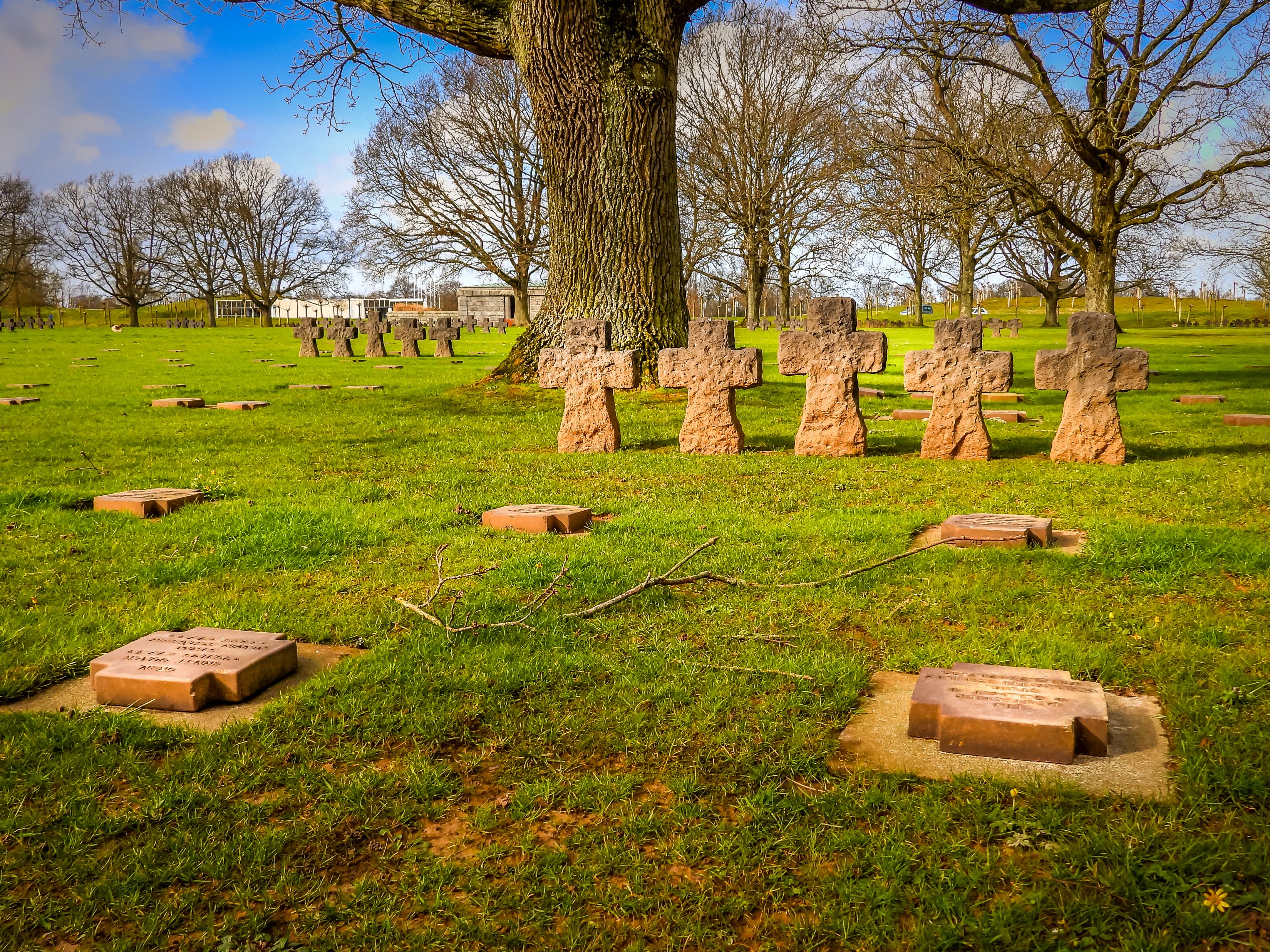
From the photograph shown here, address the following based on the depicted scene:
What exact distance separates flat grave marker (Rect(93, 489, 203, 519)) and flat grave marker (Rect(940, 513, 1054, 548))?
5194 mm

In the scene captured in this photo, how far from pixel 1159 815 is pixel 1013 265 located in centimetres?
4382

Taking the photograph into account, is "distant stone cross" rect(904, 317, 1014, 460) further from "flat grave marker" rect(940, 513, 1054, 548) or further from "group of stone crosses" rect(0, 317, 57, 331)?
"group of stone crosses" rect(0, 317, 57, 331)

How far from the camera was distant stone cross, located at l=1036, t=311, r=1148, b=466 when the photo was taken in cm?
748

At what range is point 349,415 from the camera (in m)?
11.3

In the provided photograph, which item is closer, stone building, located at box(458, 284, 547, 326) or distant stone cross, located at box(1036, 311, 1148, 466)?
distant stone cross, located at box(1036, 311, 1148, 466)

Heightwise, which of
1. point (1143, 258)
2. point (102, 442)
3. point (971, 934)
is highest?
point (1143, 258)

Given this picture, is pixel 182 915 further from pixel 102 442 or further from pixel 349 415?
pixel 349 415

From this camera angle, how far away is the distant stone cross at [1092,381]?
7477 mm

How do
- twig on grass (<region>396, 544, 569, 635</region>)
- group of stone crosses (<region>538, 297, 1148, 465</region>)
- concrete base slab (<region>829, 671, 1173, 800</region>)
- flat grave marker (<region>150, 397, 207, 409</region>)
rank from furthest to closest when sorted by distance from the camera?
flat grave marker (<region>150, 397, 207, 409</region>)
group of stone crosses (<region>538, 297, 1148, 465</region>)
twig on grass (<region>396, 544, 569, 635</region>)
concrete base slab (<region>829, 671, 1173, 800</region>)

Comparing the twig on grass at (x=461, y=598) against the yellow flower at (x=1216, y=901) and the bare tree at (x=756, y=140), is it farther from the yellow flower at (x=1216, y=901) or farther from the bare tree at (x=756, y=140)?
the bare tree at (x=756, y=140)

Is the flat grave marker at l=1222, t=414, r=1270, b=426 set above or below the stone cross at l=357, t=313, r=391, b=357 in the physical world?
below

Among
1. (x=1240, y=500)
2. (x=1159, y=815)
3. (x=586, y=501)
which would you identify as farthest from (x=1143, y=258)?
(x=1159, y=815)

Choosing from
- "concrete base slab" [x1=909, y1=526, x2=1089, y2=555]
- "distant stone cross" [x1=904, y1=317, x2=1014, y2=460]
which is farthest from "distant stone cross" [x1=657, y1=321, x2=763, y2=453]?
"concrete base slab" [x1=909, y1=526, x2=1089, y2=555]

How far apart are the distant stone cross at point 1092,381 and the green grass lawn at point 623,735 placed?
836 millimetres
